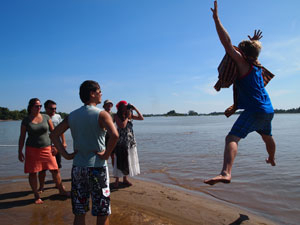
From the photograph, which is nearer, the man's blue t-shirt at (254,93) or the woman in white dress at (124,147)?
the man's blue t-shirt at (254,93)

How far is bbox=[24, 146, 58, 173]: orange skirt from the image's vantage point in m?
4.56

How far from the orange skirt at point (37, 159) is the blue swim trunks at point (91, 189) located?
2.31 metres

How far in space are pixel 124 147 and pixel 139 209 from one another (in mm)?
1747

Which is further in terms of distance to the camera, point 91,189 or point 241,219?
point 241,219

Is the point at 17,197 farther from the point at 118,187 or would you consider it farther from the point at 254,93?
the point at 254,93

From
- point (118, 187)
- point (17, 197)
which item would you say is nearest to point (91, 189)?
point (118, 187)

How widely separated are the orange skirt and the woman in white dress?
146cm

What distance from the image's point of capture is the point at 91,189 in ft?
8.74

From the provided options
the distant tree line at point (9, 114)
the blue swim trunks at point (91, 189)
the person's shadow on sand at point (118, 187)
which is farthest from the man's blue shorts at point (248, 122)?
the distant tree line at point (9, 114)

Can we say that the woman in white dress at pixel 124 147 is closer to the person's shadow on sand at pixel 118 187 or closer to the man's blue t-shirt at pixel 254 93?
the person's shadow on sand at pixel 118 187

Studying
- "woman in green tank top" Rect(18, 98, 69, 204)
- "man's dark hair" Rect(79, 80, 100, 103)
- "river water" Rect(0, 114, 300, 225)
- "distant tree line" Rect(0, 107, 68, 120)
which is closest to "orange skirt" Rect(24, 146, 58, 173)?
"woman in green tank top" Rect(18, 98, 69, 204)

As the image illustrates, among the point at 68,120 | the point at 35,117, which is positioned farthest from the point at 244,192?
the point at 35,117

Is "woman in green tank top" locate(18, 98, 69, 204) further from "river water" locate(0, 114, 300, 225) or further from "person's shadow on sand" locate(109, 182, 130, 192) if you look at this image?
"river water" locate(0, 114, 300, 225)

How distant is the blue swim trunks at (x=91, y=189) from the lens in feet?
8.61
